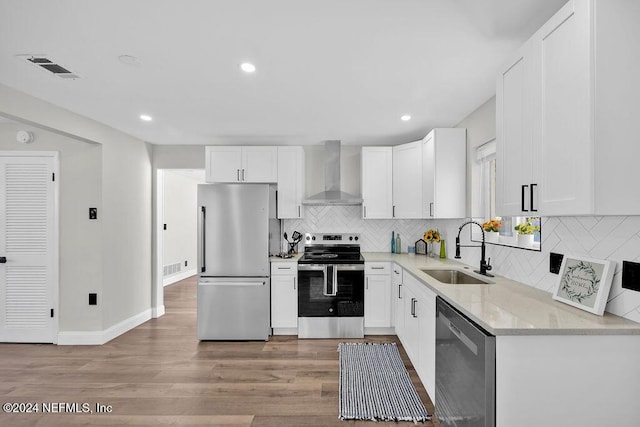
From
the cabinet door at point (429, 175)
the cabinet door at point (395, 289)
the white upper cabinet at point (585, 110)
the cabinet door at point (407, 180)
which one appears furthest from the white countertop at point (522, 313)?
the cabinet door at point (407, 180)

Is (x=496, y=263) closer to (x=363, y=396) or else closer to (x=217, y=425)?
(x=363, y=396)

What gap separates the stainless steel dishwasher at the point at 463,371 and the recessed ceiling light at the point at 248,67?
2013 millimetres

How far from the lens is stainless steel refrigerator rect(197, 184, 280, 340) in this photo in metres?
3.63

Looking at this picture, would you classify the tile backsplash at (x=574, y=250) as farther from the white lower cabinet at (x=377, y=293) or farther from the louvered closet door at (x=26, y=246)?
the louvered closet door at (x=26, y=246)

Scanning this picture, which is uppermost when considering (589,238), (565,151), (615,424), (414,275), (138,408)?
(565,151)

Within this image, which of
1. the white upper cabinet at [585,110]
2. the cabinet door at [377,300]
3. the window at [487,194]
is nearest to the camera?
the white upper cabinet at [585,110]

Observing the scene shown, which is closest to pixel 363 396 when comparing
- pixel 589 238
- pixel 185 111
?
pixel 589 238

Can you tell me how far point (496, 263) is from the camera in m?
2.66

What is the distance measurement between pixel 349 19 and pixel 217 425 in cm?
266

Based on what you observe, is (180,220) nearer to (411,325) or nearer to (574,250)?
(411,325)

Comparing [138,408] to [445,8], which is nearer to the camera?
[445,8]

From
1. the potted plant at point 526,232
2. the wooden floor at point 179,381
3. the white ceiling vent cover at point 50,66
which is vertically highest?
the white ceiling vent cover at point 50,66

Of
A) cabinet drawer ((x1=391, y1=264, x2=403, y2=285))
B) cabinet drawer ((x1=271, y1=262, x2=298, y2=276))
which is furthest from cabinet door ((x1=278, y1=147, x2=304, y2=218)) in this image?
cabinet drawer ((x1=391, y1=264, x2=403, y2=285))

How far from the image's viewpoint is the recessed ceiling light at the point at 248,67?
213 cm
